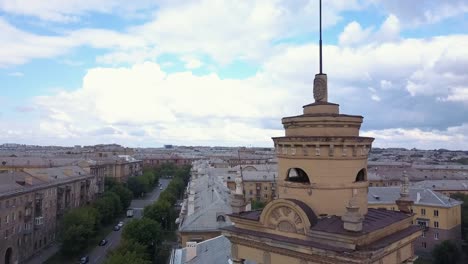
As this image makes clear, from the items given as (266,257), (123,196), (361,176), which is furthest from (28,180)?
(361,176)

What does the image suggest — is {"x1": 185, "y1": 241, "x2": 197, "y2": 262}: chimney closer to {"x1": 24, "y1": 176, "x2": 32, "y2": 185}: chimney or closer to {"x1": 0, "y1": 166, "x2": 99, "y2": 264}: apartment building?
{"x1": 0, "y1": 166, "x2": 99, "y2": 264}: apartment building

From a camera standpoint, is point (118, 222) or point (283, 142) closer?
point (283, 142)

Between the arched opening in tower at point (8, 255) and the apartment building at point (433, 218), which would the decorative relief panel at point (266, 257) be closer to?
the arched opening in tower at point (8, 255)

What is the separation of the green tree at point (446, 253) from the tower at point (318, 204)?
5989cm

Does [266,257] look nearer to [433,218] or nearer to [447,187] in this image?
[433,218]

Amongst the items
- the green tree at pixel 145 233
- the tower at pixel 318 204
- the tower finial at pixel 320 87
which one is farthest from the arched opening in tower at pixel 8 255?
the tower finial at pixel 320 87

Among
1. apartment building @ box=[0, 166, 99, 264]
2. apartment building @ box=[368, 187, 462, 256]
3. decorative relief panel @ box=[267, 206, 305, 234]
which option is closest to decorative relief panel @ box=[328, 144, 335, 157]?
decorative relief panel @ box=[267, 206, 305, 234]

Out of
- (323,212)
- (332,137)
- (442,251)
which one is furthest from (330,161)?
(442,251)

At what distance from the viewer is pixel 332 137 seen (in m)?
12.2

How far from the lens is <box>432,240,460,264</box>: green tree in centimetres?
6462

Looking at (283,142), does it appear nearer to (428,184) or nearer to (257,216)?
(257,216)

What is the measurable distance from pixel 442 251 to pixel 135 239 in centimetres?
4700

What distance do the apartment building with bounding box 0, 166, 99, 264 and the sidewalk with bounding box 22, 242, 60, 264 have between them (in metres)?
0.73

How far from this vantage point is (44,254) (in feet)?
222
